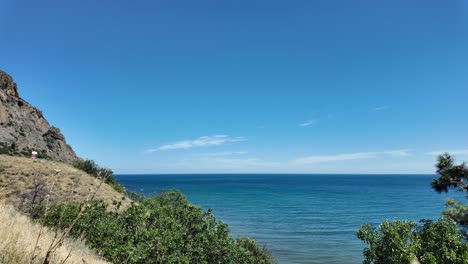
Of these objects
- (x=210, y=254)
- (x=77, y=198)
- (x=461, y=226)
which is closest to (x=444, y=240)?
(x=461, y=226)

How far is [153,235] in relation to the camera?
12.7 m

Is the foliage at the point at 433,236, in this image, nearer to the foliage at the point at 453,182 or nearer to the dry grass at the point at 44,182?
the foliage at the point at 453,182

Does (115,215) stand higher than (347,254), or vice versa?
(115,215)

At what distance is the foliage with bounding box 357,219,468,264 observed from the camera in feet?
34.4

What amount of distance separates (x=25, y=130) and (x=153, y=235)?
5324 centimetres

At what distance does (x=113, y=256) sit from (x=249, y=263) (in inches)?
321

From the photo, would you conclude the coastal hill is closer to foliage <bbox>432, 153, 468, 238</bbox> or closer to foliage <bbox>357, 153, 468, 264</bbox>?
foliage <bbox>357, 153, 468, 264</bbox>

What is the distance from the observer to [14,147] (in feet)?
152

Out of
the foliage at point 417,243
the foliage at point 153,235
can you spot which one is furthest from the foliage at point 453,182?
the foliage at point 153,235

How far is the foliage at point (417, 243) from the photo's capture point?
10492mm

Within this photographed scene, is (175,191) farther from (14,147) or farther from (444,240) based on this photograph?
(14,147)

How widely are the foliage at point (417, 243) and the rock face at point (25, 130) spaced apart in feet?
153

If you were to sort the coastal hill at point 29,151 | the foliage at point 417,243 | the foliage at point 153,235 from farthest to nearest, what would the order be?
the coastal hill at point 29,151 < the foliage at point 153,235 < the foliage at point 417,243

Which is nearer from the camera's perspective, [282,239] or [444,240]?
[444,240]
